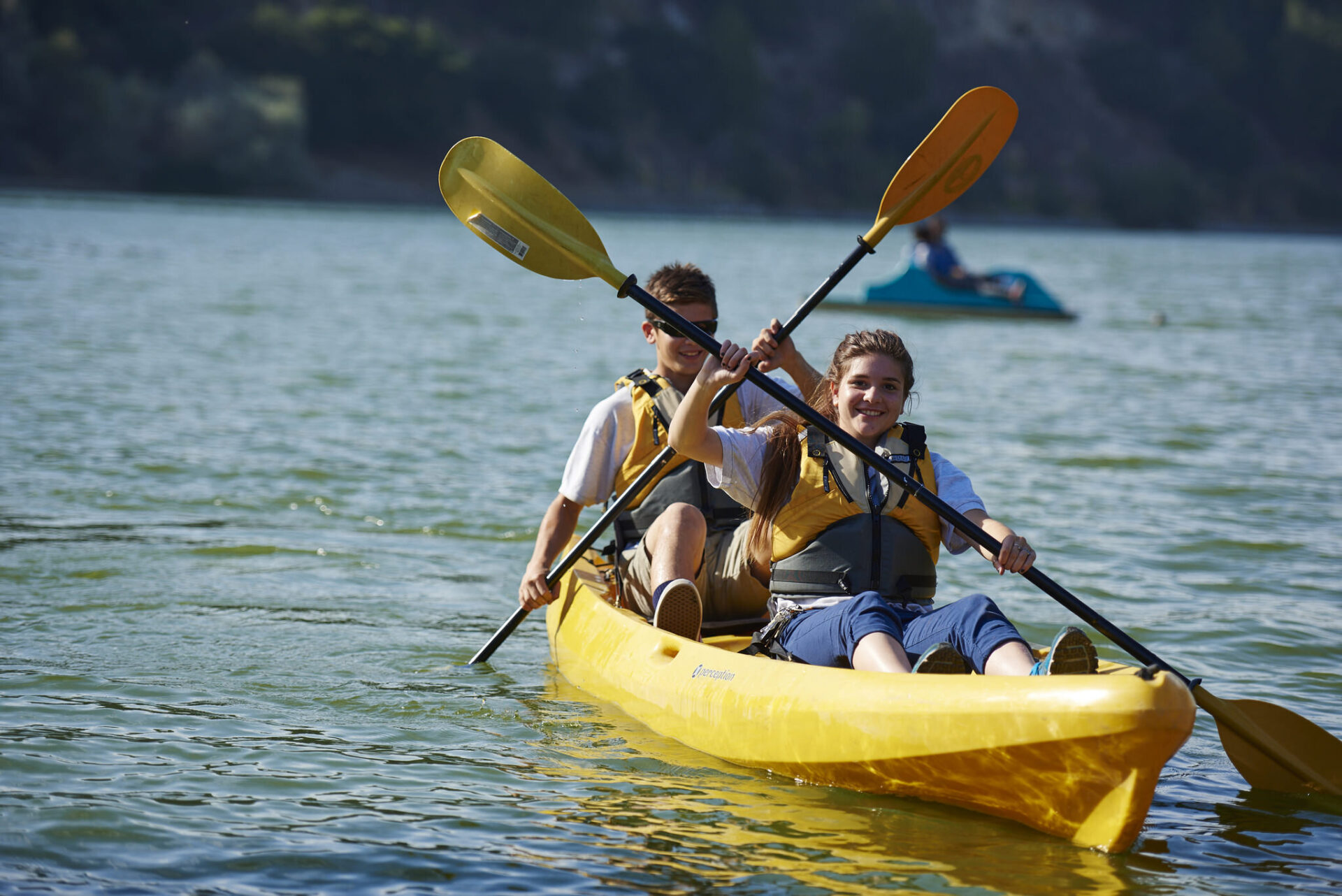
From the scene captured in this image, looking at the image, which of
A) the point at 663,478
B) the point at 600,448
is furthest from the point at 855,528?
the point at 600,448

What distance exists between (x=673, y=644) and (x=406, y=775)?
819mm

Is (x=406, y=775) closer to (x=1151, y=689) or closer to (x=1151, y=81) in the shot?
(x=1151, y=689)

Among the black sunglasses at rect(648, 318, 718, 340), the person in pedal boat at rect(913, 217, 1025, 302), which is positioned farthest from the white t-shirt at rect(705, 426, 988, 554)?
the person in pedal boat at rect(913, 217, 1025, 302)

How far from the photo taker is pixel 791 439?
396 centimetres

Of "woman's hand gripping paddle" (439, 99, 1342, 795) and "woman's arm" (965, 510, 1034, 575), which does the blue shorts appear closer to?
"woman's arm" (965, 510, 1034, 575)

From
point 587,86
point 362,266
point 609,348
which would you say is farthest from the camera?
point 587,86

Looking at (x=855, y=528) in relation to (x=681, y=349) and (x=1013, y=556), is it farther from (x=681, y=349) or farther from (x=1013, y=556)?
(x=681, y=349)

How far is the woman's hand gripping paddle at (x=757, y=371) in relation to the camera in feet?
12.3

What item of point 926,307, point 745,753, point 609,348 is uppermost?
point 926,307

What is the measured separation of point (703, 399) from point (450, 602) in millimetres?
2314

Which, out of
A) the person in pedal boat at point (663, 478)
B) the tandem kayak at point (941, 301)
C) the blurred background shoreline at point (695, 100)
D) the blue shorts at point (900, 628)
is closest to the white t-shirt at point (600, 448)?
the person in pedal boat at point (663, 478)

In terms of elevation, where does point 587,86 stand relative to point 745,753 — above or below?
above

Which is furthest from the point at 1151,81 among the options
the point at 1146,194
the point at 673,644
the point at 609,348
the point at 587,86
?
the point at 673,644

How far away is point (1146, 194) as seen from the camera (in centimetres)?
6438
